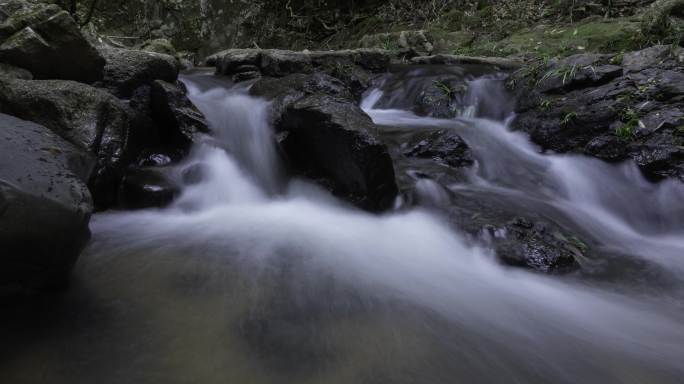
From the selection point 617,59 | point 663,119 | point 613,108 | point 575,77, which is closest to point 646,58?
point 617,59

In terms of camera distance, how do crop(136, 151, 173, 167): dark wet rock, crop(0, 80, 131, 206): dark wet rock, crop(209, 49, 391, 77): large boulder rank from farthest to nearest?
1. crop(209, 49, 391, 77): large boulder
2. crop(136, 151, 173, 167): dark wet rock
3. crop(0, 80, 131, 206): dark wet rock

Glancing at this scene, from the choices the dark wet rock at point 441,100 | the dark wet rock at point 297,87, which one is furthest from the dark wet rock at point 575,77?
the dark wet rock at point 297,87

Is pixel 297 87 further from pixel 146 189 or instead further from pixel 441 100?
pixel 441 100

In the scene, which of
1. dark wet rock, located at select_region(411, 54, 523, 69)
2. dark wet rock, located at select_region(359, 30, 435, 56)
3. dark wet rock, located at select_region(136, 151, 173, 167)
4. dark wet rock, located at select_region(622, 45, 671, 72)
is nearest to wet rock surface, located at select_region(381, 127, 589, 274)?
dark wet rock, located at select_region(136, 151, 173, 167)

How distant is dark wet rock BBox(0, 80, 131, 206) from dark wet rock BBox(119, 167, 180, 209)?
0.38ft

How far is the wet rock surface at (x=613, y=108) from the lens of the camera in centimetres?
507

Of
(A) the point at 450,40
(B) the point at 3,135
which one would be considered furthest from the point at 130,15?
(B) the point at 3,135

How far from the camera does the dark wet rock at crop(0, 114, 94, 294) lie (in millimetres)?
1944

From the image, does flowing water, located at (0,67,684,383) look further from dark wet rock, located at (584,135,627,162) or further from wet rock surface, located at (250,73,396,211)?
dark wet rock, located at (584,135,627,162)

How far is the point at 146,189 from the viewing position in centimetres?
392

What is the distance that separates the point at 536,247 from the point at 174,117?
4.06 metres

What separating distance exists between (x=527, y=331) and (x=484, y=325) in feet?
0.89

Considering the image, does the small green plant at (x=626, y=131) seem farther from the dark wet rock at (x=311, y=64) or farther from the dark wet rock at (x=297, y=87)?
the dark wet rock at (x=311, y=64)

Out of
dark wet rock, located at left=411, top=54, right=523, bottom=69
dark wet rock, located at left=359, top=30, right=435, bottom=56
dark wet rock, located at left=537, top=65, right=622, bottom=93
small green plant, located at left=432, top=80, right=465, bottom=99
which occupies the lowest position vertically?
small green plant, located at left=432, top=80, right=465, bottom=99
